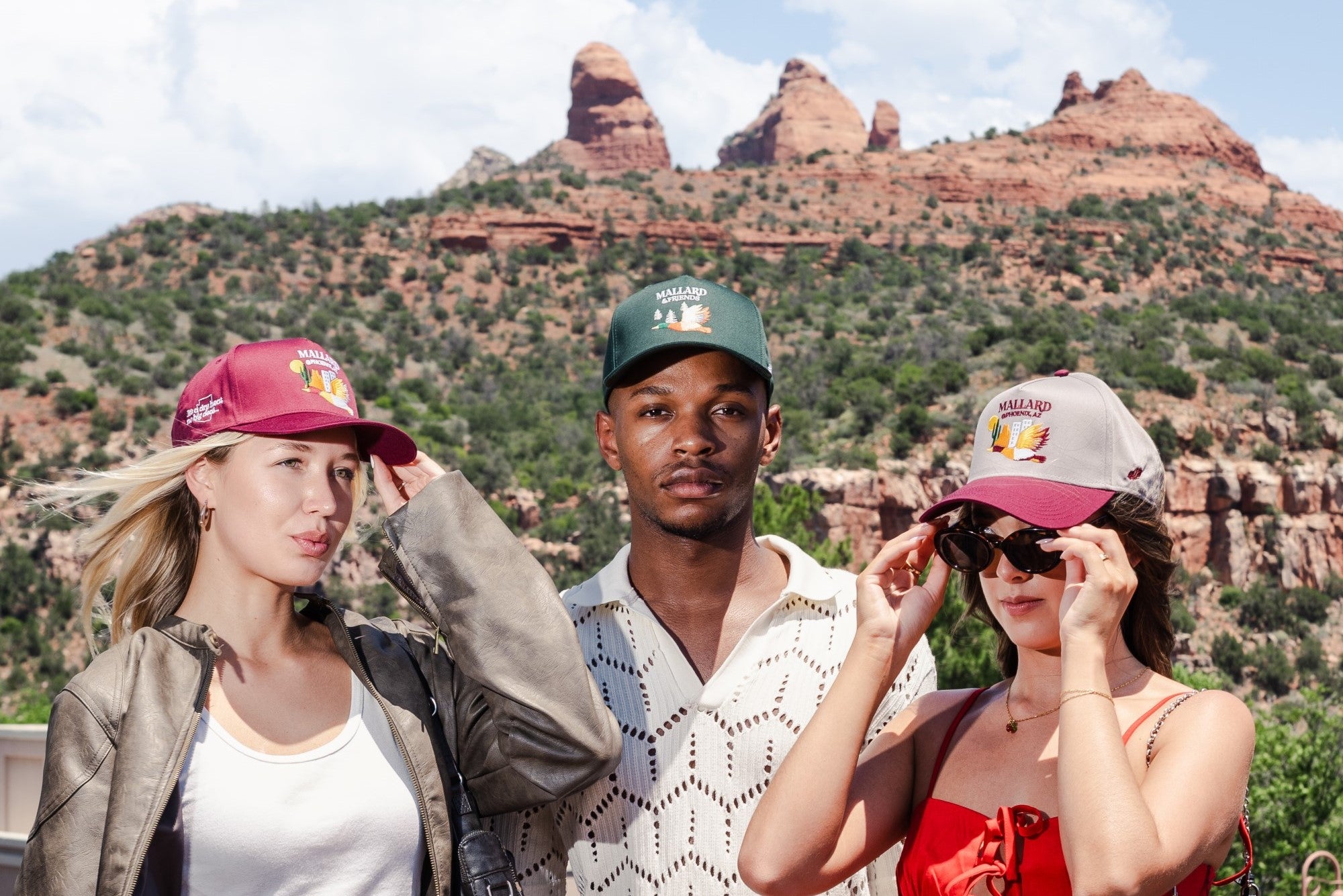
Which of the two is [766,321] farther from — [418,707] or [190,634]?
[190,634]

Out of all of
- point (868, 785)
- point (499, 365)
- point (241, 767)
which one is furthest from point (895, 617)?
point (499, 365)

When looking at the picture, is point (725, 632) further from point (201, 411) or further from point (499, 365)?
point (499, 365)

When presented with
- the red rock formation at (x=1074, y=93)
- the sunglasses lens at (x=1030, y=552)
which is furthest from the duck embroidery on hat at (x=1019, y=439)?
the red rock formation at (x=1074, y=93)

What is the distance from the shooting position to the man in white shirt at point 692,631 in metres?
2.17

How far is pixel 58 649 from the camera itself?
20828 millimetres

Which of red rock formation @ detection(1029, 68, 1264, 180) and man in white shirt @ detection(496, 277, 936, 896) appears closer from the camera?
man in white shirt @ detection(496, 277, 936, 896)

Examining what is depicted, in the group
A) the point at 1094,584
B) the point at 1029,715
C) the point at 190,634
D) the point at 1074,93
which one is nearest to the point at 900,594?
the point at 1029,715

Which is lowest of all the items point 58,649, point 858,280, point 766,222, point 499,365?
point 58,649

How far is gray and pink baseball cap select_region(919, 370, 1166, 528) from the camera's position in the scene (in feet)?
5.87

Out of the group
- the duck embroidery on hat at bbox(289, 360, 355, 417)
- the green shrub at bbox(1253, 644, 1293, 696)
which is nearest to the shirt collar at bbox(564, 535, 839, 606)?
the duck embroidery on hat at bbox(289, 360, 355, 417)

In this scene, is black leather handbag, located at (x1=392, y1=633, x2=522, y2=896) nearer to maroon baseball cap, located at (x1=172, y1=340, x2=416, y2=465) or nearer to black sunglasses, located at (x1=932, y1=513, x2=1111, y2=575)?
maroon baseball cap, located at (x1=172, y1=340, x2=416, y2=465)

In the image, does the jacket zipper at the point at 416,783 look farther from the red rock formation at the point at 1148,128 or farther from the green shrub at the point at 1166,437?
the red rock formation at the point at 1148,128

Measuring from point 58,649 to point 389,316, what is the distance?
1685cm

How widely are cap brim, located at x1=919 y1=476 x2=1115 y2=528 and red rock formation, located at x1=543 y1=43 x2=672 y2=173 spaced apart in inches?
3067
